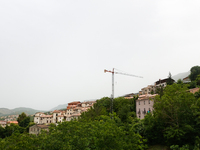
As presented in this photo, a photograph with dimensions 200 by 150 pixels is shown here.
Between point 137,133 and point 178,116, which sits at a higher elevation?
point 178,116

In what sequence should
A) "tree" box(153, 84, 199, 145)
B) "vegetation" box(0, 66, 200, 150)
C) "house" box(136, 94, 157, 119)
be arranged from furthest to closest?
1. "house" box(136, 94, 157, 119)
2. "tree" box(153, 84, 199, 145)
3. "vegetation" box(0, 66, 200, 150)

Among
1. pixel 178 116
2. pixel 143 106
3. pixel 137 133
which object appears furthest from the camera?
pixel 143 106

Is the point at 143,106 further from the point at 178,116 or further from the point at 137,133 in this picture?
the point at 137,133

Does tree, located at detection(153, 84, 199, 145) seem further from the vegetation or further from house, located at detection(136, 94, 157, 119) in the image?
house, located at detection(136, 94, 157, 119)

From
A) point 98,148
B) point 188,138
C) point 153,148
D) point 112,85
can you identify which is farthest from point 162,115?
point 112,85

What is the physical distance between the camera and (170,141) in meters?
22.8

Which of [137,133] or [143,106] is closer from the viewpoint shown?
[137,133]

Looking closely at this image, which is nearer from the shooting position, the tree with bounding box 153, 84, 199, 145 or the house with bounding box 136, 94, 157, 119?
the tree with bounding box 153, 84, 199, 145

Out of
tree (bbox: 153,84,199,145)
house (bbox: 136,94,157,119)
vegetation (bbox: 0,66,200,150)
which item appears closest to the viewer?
vegetation (bbox: 0,66,200,150)

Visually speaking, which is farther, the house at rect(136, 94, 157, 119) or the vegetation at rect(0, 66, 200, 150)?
the house at rect(136, 94, 157, 119)

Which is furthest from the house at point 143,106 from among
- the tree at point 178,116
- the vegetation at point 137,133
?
the tree at point 178,116

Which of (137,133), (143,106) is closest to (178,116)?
(137,133)

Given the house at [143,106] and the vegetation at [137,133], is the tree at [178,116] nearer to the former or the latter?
the vegetation at [137,133]

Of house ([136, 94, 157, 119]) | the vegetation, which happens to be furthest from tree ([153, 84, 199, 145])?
house ([136, 94, 157, 119])
